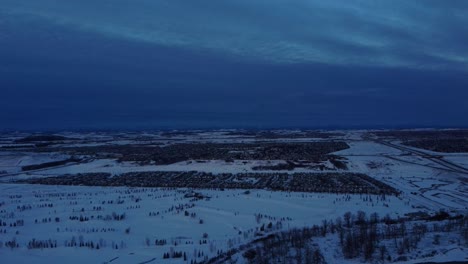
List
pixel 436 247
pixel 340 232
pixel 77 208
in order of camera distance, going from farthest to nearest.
A: pixel 77 208
pixel 340 232
pixel 436 247

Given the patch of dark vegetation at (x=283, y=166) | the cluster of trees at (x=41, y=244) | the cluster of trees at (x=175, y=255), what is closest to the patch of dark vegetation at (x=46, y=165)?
the patch of dark vegetation at (x=283, y=166)

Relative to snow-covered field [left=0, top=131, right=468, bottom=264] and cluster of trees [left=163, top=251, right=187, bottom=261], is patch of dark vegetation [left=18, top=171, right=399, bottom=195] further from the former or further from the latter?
cluster of trees [left=163, top=251, right=187, bottom=261]

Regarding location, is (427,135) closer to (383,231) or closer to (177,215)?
(383,231)

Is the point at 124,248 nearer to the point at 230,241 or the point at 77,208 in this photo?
the point at 230,241

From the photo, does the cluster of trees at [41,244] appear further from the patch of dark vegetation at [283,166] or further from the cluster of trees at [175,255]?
the patch of dark vegetation at [283,166]

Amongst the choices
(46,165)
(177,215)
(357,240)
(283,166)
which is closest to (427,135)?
(283,166)

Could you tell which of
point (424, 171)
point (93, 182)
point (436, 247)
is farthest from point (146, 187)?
point (424, 171)

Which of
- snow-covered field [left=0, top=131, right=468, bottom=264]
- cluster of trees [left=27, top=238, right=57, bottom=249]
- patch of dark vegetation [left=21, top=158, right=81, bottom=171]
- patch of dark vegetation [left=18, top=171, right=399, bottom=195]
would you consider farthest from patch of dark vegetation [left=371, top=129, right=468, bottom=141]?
cluster of trees [left=27, top=238, right=57, bottom=249]
